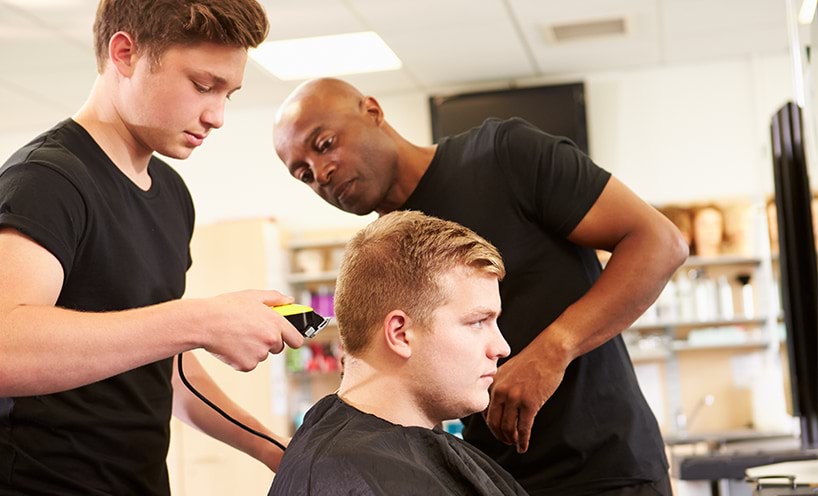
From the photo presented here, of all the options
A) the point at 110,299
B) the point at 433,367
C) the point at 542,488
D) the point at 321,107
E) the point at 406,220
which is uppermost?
the point at 321,107

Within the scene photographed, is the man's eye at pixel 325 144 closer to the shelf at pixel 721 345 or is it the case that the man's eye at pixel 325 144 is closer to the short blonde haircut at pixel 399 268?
the short blonde haircut at pixel 399 268

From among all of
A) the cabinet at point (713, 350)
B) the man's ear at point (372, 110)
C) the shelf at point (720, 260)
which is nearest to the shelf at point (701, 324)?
the cabinet at point (713, 350)

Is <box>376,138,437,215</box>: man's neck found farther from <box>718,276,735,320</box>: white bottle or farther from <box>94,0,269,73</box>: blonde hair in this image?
<box>718,276,735,320</box>: white bottle

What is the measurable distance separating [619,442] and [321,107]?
0.93 m

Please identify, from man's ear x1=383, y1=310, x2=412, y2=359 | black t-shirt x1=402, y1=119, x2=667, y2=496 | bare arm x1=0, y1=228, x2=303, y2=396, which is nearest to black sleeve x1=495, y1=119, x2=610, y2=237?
black t-shirt x1=402, y1=119, x2=667, y2=496

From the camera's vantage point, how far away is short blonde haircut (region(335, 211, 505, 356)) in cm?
150

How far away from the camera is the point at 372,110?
2189mm

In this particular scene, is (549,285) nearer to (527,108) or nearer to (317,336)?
(527,108)

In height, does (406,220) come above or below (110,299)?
above

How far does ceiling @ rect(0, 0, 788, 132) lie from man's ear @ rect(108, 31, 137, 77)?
3.26 m

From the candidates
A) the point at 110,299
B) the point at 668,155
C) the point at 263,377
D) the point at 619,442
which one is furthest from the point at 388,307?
the point at 668,155

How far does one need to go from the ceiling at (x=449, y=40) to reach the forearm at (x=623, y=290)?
328cm

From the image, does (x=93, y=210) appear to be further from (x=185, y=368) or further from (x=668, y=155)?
(x=668, y=155)

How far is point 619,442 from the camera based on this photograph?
1783 mm
